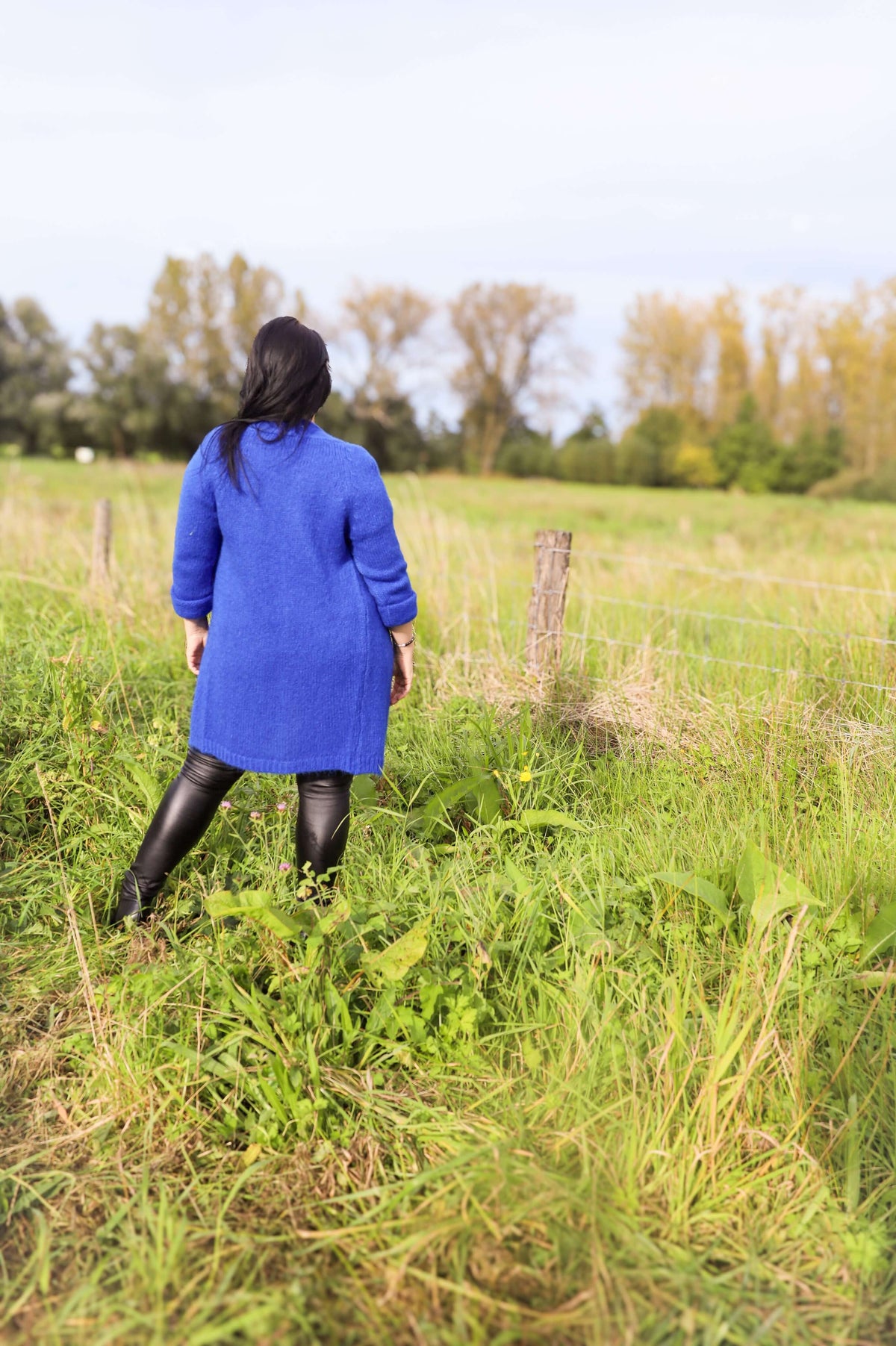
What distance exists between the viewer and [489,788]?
3.13 m

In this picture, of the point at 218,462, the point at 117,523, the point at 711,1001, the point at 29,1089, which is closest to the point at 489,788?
the point at 711,1001

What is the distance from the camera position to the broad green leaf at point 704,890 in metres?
2.50

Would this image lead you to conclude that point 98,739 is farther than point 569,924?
Yes

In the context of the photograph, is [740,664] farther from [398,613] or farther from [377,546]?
[377,546]

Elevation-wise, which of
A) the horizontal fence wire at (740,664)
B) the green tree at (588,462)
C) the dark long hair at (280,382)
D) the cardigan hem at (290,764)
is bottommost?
the cardigan hem at (290,764)

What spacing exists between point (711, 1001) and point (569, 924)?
388 millimetres

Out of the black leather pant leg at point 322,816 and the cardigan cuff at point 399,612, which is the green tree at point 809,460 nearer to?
the cardigan cuff at point 399,612

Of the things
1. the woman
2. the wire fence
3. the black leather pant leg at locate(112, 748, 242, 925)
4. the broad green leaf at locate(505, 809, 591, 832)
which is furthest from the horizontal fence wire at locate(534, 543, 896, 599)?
the black leather pant leg at locate(112, 748, 242, 925)

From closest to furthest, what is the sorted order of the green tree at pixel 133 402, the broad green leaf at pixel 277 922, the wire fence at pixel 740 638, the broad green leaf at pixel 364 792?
the broad green leaf at pixel 277 922 → the broad green leaf at pixel 364 792 → the wire fence at pixel 740 638 → the green tree at pixel 133 402

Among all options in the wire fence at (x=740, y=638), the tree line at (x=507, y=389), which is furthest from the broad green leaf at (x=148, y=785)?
the tree line at (x=507, y=389)

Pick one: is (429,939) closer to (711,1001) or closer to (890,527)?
(711,1001)

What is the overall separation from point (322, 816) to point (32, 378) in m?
41.1

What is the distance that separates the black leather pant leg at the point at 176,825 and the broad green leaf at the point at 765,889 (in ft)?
4.52

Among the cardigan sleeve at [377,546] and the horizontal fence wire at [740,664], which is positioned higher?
the cardigan sleeve at [377,546]
